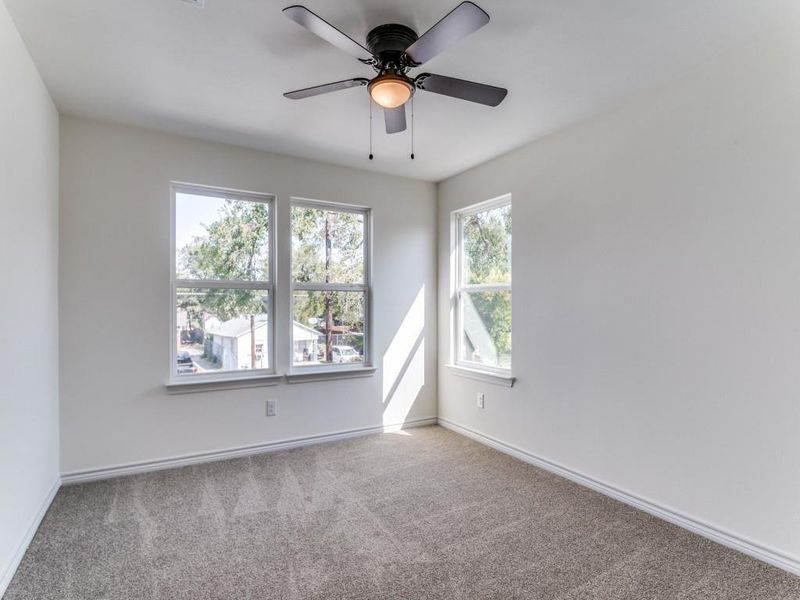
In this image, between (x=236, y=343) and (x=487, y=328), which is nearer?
(x=236, y=343)

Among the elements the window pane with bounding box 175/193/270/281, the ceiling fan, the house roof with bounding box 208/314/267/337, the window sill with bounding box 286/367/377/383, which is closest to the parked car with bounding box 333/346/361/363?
the window sill with bounding box 286/367/377/383

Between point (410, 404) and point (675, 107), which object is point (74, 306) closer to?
point (410, 404)

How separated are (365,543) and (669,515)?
5.55ft

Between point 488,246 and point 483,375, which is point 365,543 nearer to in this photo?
point 483,375

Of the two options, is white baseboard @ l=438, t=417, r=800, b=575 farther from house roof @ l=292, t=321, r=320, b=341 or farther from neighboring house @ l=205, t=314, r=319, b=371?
neighboring house @ l=205, t=314, r=319, b=371

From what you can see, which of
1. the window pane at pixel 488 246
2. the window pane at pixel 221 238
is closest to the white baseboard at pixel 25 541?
the window pane at pixel 221 238

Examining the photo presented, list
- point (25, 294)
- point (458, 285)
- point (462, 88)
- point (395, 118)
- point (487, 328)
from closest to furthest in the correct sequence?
1. point (462, 88)
2. point (25, 294)
3. point (395, 118)
4. point (487, 328)
5. point (458, 285)

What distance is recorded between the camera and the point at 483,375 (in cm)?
373

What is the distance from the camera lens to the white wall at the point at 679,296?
2.02m

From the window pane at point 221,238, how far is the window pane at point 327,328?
46cm

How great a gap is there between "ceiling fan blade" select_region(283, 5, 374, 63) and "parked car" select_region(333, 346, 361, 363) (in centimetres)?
254

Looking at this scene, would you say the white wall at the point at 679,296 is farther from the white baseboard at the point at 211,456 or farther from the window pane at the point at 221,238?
the window pane at the point at 221,238

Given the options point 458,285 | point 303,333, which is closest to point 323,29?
point 303,333

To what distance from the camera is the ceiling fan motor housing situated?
195 cm
